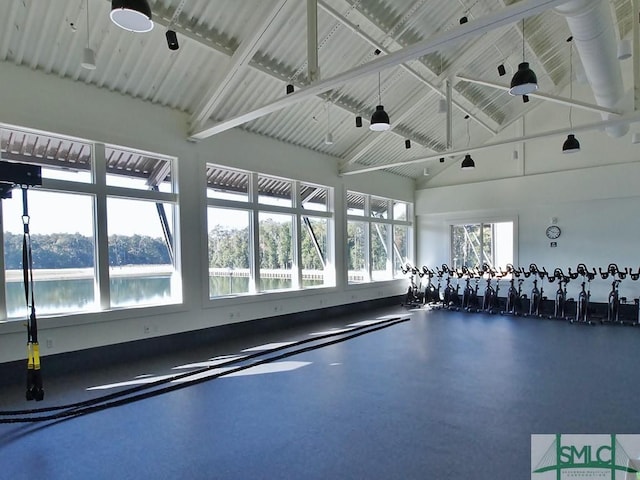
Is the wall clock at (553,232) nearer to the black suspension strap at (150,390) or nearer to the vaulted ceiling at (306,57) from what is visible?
the vaulted ceiling at (306,57)

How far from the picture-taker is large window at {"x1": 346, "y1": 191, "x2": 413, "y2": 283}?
10625 millimetres

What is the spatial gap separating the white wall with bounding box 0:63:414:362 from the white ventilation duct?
215 inches

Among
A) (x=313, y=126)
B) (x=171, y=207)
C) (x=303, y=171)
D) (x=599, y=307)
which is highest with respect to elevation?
(x=313, y=126)

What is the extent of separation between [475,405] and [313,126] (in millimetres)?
6358

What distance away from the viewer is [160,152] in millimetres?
6324

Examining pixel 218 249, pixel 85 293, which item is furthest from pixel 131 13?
pixel 218 249

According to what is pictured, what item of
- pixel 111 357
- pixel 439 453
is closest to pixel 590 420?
pixel 439 453

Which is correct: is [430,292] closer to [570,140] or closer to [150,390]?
[570,140]

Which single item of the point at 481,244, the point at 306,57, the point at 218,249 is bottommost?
the point at 481,244

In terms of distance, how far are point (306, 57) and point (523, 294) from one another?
8409mm

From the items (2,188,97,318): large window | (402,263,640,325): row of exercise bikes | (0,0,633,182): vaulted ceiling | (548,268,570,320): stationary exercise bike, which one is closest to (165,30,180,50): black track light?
(0,0,633,182): vaulted ceiling

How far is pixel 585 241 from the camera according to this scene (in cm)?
977

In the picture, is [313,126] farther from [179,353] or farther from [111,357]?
[111,357]

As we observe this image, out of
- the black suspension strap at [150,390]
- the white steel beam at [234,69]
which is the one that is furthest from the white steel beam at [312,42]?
the black suspension strap at [150,390]
